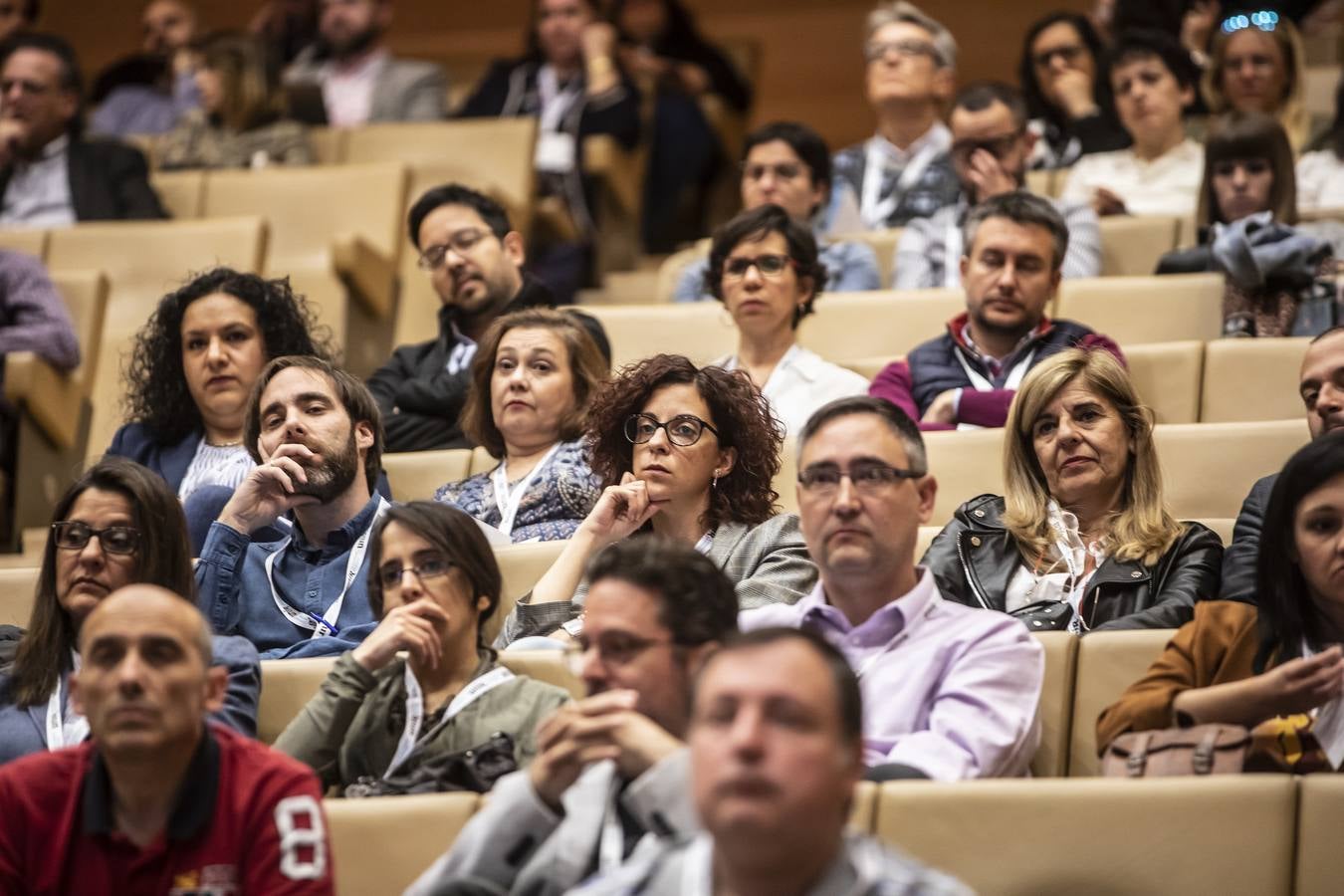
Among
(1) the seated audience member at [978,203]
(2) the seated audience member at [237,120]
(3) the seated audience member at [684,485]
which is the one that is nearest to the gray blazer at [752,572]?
(3) the seated audience member at [684,485]

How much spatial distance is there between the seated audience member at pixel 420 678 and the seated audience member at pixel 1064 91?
8.09 feet

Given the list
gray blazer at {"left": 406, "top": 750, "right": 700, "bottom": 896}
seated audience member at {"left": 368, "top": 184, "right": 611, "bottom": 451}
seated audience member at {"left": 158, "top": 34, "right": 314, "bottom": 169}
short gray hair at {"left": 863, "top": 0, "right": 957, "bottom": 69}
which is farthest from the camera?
seated audience member at {"left": 158, "top": 34, "right": 314, "bottom": 169}

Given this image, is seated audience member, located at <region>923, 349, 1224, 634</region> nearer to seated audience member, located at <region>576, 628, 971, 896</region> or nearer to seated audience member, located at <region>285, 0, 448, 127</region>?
seated audience member, located at <region>576, 628, 971, 896</region>

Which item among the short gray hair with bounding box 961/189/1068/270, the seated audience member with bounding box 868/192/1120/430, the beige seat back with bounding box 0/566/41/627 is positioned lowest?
the beige seat back with bounding box 0/566/41/627

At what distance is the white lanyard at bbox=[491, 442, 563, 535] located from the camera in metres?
2.80

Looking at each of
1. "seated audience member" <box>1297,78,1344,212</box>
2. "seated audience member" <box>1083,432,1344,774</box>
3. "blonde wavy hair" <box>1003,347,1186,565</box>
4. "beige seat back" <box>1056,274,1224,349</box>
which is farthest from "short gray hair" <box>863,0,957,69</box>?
"seated audience member" <box>1083,432,1344,774</box>

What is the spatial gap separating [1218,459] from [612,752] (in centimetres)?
136

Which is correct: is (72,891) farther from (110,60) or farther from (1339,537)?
(110,60)

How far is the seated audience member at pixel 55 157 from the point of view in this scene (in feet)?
13.8

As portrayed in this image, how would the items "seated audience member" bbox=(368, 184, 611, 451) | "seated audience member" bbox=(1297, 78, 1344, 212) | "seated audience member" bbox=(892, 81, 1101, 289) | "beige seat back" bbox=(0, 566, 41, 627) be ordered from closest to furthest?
"beige seat back" bbox=(0, 566, 41, 627)
"seated audience member" bbox=(368, 184, 611, 451)
"seated audience member" bbox=(892, 81, 1101, 289)
"seated audience member" bbox=(1297, 78, 1344, 212)

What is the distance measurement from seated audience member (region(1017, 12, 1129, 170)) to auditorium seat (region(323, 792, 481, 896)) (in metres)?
2.77

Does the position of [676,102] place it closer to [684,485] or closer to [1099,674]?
[684,485]

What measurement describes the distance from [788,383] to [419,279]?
4.04 feet

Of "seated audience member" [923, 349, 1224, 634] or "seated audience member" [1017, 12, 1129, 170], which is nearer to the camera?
"seated audience member" [923, 349, 1224, 634]
